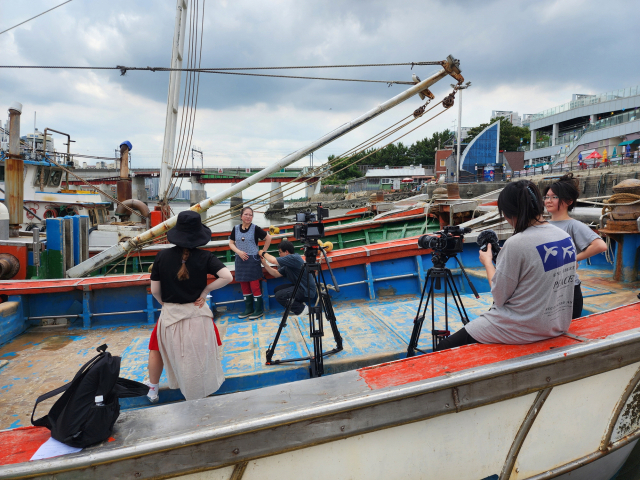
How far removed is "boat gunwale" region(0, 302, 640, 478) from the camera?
1.47 meters

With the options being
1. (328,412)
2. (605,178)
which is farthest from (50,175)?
(605,178)

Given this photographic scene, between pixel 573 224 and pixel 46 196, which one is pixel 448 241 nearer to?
pixel 573 224

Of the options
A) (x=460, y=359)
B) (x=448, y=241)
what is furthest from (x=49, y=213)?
(x=460, y=359)

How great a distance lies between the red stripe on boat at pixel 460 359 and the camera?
6.23 ft

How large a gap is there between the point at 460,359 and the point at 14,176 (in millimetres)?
10946

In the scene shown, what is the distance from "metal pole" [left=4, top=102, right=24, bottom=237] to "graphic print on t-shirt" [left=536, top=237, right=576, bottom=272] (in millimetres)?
10782

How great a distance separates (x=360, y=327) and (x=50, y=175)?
57.9 feet

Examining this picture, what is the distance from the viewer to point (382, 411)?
1.75 meters

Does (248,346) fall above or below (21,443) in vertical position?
below

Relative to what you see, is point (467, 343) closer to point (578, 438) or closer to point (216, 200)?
point (578, 438)

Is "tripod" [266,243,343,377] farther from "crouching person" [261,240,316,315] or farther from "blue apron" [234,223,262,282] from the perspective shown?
"blue apron" [234,223,262,282]

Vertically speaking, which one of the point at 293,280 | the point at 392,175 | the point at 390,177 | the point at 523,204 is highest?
the point at 392,175

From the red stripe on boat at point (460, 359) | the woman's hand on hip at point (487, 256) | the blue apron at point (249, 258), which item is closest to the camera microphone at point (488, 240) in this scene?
the woman's hand on hip at point (487, 256)

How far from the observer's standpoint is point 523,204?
1.98 m
